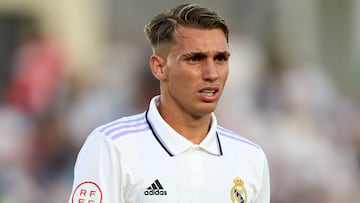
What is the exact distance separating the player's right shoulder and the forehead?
1.50 feet

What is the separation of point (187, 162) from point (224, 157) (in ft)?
0.83

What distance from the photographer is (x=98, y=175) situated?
22.8 ft

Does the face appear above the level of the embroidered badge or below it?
above

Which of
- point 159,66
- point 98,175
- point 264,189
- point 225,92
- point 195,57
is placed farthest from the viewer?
point 225,92

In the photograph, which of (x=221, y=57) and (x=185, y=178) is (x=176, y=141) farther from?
(x=221, y=57)

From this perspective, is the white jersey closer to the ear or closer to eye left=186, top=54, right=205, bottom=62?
the ear

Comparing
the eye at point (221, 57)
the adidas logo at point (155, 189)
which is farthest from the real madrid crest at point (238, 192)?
the eye at point (221, 57)

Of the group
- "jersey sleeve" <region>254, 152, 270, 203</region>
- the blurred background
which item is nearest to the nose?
"jersey sleeve" <region>254, 152, 270, 203</region>

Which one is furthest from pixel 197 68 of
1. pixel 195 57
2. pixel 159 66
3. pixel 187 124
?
pixel 187 124

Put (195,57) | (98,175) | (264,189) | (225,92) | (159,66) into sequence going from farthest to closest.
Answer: (225,92)
(264,189)
(159,66)
(195,57)
(98,175)

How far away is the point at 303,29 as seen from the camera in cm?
1969

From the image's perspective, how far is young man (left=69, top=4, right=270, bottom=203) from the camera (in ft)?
22.9

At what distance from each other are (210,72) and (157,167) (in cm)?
54

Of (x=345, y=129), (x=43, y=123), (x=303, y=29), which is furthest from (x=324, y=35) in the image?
(x=43, y=123)
